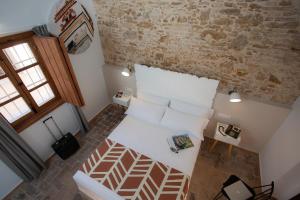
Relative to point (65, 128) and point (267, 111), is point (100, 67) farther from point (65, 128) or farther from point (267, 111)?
point (267, 111)

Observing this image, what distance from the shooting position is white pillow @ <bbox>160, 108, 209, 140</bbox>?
2.93 metres

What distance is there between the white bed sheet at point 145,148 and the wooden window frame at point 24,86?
4.22 ft

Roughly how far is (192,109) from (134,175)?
1.60m

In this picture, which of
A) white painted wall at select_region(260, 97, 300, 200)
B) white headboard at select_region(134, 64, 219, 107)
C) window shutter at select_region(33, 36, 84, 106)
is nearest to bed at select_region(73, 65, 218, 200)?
white headboard at select_region(134, 64, 219, 107)

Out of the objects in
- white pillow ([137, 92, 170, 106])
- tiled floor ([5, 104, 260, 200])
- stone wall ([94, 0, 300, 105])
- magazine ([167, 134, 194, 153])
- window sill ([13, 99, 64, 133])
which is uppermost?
stone wall ([94, 0, 300, 105])

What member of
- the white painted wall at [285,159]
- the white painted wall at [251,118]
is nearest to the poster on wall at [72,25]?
the white painted wall at [251,118]

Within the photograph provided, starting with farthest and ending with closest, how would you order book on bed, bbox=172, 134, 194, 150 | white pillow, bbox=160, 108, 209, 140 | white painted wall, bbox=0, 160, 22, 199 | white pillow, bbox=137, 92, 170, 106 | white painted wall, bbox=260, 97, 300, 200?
1. white pillow, bbox=137, 92, 170, 106
2. white pillow, bbox=160, 108, 209, 140
3. book on bed, bbox=172, 134, 194, 150
4. white painted wall, bbox=0, 160, 22, 199
5. white painted wall, bbox=260, 97, 300, 200

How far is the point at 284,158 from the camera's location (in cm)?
243

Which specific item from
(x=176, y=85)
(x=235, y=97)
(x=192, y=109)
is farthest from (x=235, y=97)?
(x=176, y=85)

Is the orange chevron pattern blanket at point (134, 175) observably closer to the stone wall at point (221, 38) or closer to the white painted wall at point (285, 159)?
the white painted wall at point (285, 159)

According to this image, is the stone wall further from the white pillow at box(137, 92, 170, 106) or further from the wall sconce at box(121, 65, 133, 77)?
the white pillow at box(137, 92, 170, 106)

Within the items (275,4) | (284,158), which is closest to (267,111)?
(284,158)

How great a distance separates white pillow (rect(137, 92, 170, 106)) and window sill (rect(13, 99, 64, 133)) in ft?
5.34

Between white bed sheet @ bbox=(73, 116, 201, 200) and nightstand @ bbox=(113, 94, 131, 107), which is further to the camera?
nightstand @ bbox=(113, 94, 131, 107)
